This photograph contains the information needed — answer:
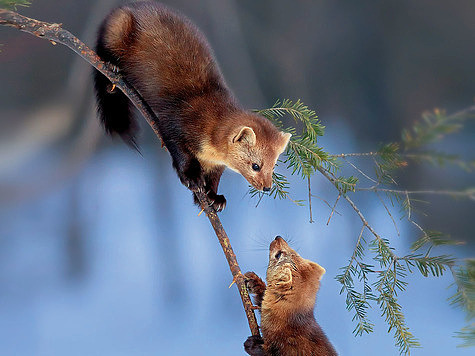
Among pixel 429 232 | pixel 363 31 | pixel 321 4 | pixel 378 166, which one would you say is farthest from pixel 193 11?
pixel 429 232

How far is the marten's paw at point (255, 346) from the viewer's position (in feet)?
4.09

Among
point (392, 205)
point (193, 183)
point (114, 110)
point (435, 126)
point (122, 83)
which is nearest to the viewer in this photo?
point (435, 126)

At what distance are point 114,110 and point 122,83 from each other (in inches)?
9.2

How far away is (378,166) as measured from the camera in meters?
1.21

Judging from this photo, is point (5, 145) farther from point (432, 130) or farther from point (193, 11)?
point (432, 130)

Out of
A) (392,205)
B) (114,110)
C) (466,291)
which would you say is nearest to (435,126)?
(466,291)

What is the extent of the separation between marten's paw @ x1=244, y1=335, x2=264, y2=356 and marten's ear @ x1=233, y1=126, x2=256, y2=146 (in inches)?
18.1

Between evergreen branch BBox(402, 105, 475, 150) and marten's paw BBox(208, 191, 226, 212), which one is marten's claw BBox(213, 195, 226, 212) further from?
evergreen branch BBox(402, 105, 475, 150)

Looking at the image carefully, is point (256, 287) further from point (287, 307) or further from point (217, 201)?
point (217, 201)

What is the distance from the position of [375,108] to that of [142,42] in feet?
3.02

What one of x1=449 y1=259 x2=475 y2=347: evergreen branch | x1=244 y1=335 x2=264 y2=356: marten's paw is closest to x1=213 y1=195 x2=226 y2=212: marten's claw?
x1=244 y1=335 x2=264 y2=356: marten's paw

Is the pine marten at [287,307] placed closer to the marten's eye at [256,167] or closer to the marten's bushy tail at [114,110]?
the marten's eye at [256,167]

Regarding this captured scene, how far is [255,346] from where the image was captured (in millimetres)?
1247

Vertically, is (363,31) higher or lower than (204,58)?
higher
